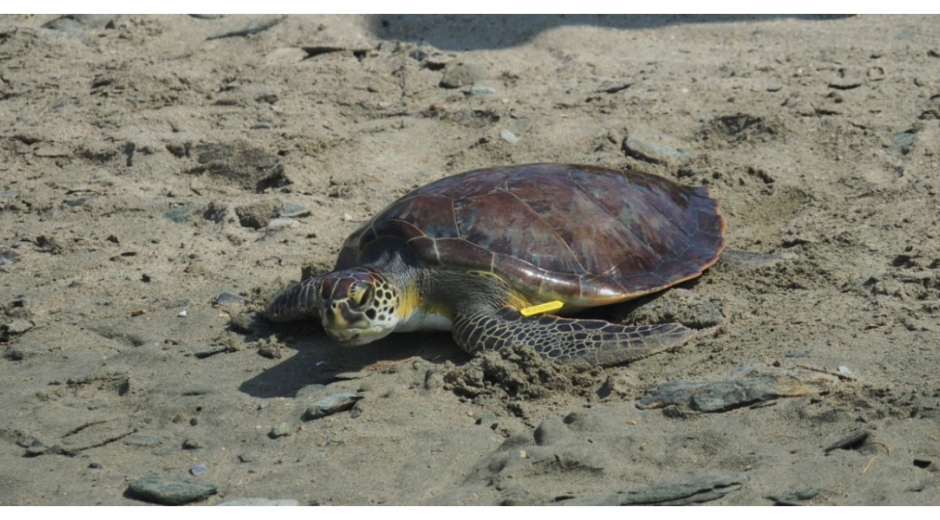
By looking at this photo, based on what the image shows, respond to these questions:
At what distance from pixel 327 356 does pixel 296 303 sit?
0.87ft

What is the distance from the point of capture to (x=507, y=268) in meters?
4.50

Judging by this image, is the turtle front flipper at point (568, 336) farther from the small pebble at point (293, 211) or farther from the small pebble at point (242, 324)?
the small pebble at point (293, 211)

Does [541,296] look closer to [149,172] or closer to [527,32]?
[149,172]

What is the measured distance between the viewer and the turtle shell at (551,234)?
4527 mm

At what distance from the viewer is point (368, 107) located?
702 centimetres

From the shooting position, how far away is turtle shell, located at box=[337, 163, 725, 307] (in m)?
4.53

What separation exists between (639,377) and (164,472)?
1.76 m

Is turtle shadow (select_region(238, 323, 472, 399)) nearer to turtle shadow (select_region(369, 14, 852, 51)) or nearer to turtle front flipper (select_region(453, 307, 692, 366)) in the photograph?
turtle front flipper (select_region(453, 307, 692, 366))

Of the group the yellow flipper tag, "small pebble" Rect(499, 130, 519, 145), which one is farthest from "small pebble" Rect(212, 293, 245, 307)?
"small pebble" Rect(499, 130, 519, 145)

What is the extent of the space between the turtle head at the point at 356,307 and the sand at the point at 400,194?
0.17m

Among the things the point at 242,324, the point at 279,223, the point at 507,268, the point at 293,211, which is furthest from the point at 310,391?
the point at 293,211

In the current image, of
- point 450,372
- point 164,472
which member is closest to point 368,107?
point 450,372

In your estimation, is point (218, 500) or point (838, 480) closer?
point (838, 480)

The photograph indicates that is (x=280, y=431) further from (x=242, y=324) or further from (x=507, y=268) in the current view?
(x=507, y=268)
